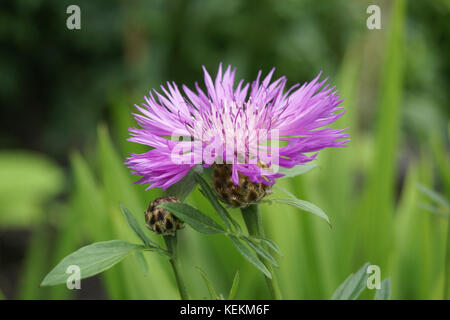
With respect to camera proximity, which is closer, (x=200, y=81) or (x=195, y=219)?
(x=195, y=219)

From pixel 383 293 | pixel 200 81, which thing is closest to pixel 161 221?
pixel 383 293

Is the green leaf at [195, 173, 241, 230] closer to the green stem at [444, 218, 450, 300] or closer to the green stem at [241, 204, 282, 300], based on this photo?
the green stem at [241, 204, 282, 300]

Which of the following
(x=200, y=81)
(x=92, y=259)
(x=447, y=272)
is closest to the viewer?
(x=92, y=259)

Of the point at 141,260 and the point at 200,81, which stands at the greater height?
the point at 200,81

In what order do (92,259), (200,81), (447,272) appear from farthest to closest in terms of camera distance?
(200,81) → (447,272) → (92,259)

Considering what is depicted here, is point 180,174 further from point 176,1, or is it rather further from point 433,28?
point 433,28

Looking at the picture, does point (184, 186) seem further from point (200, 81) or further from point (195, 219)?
point (200, 81)
